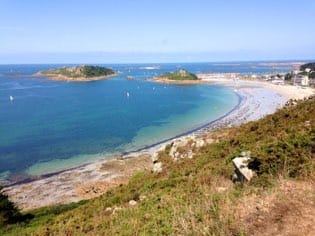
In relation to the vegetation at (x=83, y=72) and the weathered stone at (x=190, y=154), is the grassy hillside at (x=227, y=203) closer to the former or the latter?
the weathered stone at (x=190, y=154)

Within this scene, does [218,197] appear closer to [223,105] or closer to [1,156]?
[1,156]

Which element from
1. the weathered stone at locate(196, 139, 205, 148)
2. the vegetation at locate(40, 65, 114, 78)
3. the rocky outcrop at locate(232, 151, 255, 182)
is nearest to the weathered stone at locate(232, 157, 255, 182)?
the rocky outcrop at locate(232, 151, 255, 182)

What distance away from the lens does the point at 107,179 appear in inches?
1241

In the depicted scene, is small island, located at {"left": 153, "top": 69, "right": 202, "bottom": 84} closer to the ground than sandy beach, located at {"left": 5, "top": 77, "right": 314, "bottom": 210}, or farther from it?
farther from it

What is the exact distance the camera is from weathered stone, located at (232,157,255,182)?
9852 millimetres

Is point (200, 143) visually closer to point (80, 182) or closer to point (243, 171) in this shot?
point (243, 171)

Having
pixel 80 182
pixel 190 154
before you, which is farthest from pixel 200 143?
pixel 80 182

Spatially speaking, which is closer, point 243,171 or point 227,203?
point 227,203

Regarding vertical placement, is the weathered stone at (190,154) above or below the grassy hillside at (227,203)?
below

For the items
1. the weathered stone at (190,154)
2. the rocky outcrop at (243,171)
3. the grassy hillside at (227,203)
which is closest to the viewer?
the grassy hillside at (227,203)

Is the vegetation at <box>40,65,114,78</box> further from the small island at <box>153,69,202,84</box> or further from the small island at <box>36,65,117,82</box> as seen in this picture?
the small island at <box>153,69,202,84</box>

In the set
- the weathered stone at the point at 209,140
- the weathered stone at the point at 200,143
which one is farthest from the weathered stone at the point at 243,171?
the weathered stone at the point at 209,140

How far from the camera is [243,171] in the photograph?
10.1 m

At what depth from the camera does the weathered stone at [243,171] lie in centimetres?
985
